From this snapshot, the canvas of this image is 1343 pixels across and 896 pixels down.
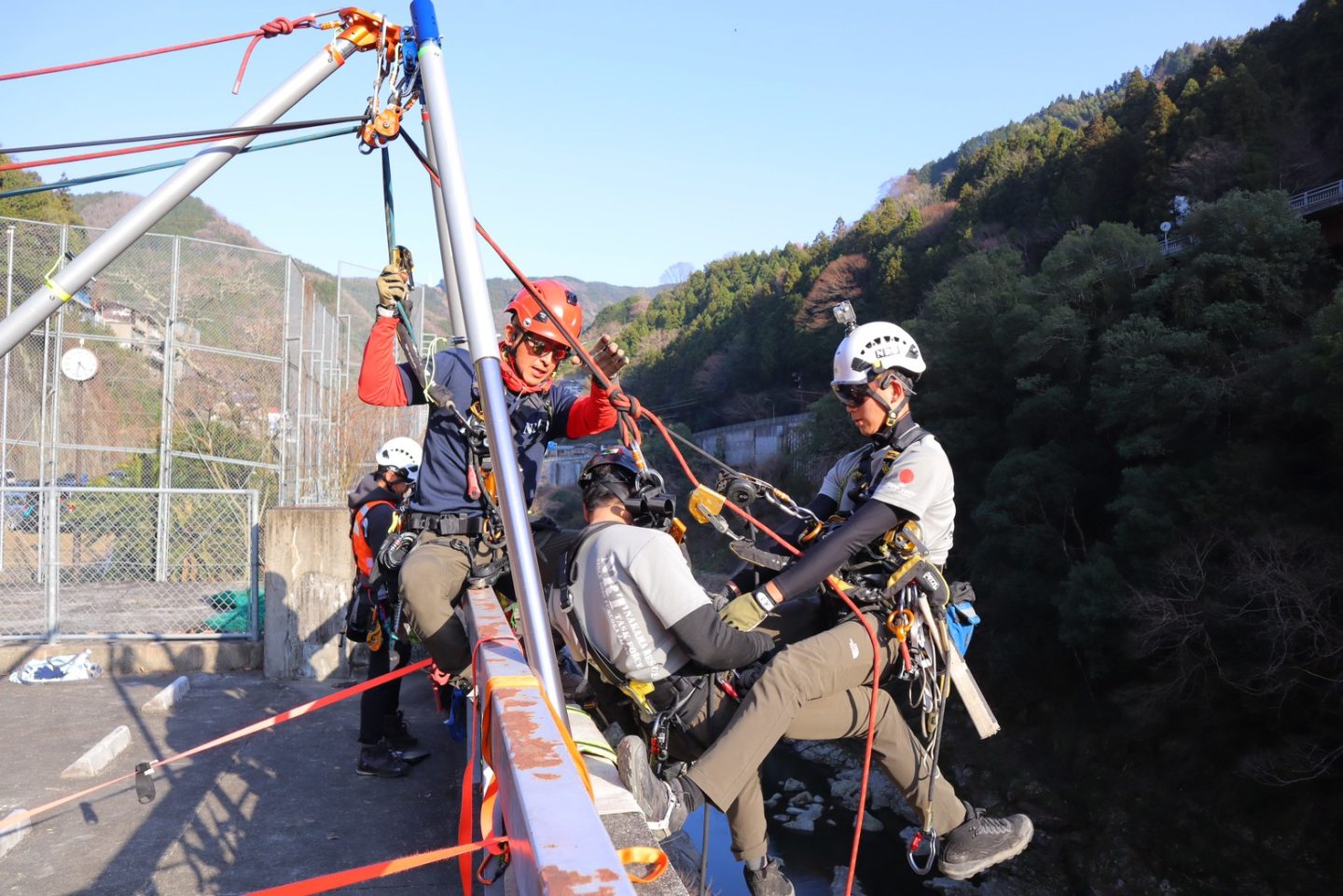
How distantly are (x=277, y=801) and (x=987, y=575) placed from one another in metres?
26.5

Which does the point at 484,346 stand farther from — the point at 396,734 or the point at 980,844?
the point at 396,734

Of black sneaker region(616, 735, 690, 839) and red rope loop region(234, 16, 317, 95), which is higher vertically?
red rope loop region(234, 16, 317, 95)

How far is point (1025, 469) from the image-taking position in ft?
94.0

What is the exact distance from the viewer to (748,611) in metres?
4.03

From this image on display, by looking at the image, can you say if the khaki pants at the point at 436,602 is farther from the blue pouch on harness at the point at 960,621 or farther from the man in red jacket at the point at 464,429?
the blue pouch on harness at the point at 960,621

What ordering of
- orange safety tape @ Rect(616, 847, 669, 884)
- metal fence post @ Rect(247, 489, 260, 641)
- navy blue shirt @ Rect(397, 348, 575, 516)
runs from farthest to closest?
1. metal fence post @ Rect(247, 489, 260, 641)
2. navy blue shirt @ Rect(397, 348, 575, 516)
3. orange safety tape @ Rect(616, 847, 669, 884)

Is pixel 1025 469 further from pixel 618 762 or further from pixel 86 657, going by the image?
pixel 618 762

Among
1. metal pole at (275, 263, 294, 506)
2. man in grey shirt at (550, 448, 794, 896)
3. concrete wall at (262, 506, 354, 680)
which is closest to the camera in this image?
man in grey shirt at (550, 448, 794, 896)

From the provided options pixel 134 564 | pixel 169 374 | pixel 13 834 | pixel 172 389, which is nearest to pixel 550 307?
pixel 13 834

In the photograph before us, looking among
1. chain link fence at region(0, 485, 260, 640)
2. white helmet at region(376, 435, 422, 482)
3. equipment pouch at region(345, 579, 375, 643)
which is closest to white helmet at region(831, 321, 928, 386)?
equipment pouch at region(345, 579, 375, 643)

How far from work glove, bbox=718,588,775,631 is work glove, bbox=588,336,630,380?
1132mm

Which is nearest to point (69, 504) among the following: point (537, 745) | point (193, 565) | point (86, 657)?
point (193, 565)

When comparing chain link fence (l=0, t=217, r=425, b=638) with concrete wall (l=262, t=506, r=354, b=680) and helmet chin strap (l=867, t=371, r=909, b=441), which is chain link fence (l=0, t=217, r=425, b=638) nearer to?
concrete wall (l=262, t=506, r=354, b=680)

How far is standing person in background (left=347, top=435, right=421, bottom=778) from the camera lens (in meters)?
5.50
